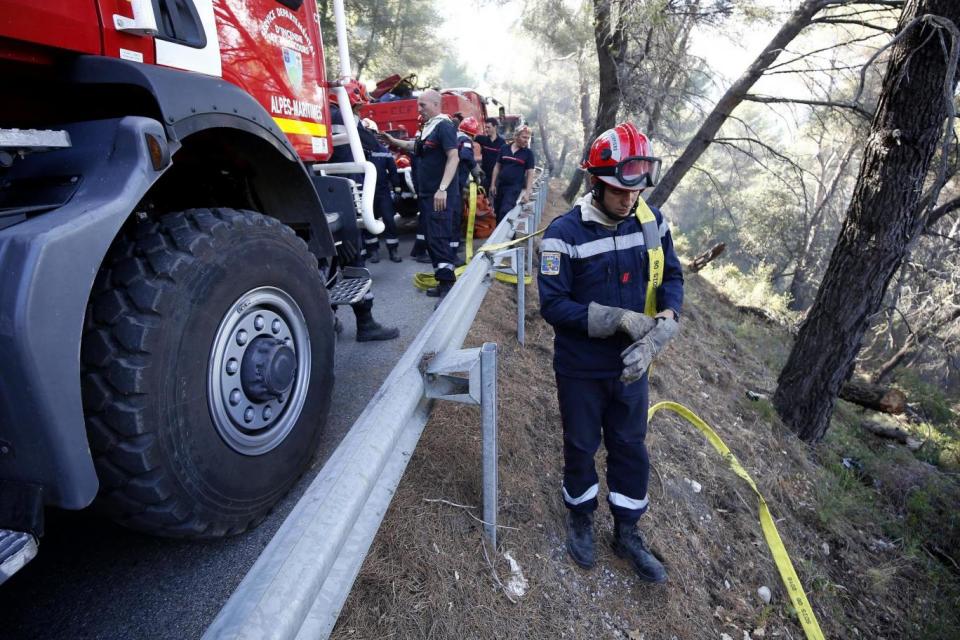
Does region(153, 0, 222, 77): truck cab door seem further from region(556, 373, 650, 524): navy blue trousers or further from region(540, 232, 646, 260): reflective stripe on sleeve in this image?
region(556, 373, 650, 524): navy blue trousers

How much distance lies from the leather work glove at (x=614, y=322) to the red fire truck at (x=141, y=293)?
1.32 m

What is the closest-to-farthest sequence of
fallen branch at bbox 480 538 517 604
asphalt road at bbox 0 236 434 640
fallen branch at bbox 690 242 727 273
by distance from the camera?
asphalt road at bbox 0 236 434 640, fallen branch at bbox 480 538 517 604, fallen branch at bbox 690 242 727 273

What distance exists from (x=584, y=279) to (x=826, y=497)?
4471 mm

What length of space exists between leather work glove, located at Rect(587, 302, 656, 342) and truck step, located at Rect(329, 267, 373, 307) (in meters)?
1.46

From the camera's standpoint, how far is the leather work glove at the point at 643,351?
7.30ft

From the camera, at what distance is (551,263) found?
98.0 inches

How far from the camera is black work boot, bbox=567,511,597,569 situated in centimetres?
257

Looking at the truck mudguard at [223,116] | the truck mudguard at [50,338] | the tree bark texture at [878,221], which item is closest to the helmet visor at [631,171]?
the truck mudguard at [223,116]

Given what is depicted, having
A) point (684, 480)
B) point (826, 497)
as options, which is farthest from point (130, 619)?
point (826, 497)

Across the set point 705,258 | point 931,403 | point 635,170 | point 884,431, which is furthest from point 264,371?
point 931,403

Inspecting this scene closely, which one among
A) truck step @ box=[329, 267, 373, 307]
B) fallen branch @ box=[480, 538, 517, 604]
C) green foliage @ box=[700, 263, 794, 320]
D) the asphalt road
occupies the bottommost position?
green foliage @ box=[700, 263, 794, 320]

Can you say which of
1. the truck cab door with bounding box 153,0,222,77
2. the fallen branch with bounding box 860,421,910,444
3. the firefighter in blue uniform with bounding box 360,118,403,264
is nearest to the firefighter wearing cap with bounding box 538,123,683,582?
the truck cab door with bounding box 153,0,222,77

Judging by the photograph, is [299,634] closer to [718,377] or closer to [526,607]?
[526,607]

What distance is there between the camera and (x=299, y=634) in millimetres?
929
